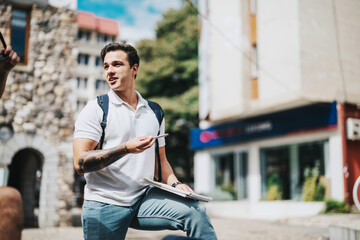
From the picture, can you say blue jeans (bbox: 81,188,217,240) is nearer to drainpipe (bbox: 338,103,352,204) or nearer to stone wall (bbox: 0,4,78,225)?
stone wall (bbox: 0,4,78,225)

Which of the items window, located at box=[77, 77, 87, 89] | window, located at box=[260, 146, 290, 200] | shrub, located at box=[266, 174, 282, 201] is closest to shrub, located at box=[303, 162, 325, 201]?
window, located at box=[260, 146, 290, 200]

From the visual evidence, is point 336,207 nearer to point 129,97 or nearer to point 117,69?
point 129,97

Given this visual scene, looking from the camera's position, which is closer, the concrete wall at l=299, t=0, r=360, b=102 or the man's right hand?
the man's right hand

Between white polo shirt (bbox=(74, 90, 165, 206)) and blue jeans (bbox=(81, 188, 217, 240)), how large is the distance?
0.06m

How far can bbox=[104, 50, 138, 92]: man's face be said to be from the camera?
2615 millimetres

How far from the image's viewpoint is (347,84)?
14.2 m

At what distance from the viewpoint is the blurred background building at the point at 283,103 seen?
13.7 m

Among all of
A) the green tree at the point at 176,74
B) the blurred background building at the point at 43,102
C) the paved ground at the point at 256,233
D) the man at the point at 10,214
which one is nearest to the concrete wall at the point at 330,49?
the paved ground at the point at 256,233

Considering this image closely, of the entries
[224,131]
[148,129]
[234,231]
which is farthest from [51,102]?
[148,129]

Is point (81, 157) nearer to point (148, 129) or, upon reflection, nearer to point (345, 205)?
point (148, 129)

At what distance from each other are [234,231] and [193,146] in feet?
32.9

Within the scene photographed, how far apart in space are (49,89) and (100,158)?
1018cm

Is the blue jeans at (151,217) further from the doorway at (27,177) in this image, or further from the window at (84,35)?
the window at (84,35)

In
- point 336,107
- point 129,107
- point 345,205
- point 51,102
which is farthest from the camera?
point 336,107
